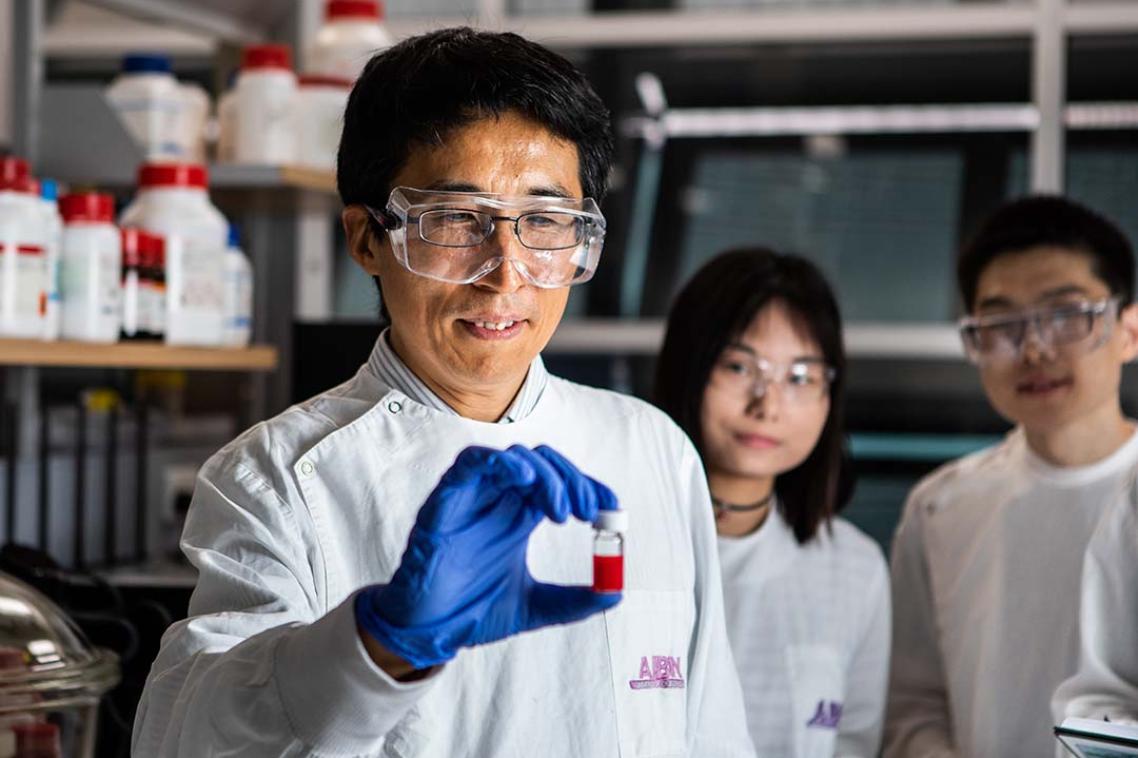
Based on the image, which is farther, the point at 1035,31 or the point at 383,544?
the point at 1035,31

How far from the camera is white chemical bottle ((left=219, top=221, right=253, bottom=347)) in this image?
8.07 feet

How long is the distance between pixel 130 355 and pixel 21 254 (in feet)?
0.94

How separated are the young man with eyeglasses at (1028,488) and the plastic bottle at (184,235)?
4.19 feet

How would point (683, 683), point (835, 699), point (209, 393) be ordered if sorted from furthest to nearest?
point (209, 393)
point (835, 699)
point (683, 683)

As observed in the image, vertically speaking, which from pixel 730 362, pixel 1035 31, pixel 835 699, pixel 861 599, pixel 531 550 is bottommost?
pixel 835 699

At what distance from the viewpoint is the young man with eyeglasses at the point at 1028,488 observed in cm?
215

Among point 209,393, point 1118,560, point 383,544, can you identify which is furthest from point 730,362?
point 209,393

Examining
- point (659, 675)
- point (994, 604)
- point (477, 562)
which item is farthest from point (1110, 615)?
point (477, 562)

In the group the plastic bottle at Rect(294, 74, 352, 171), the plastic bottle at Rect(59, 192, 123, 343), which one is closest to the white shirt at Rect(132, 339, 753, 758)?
the plastic bottle at Rect(59, 192, 123, 343)

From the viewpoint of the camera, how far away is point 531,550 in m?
1.38

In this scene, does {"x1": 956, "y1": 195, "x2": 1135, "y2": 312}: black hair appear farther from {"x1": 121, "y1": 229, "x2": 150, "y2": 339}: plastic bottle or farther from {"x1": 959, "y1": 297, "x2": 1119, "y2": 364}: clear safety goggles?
{"x1": 121, "y1": 229, "x2": 150, "y2": 339}: plastic bottle

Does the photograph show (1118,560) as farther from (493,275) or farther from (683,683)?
(493,275)

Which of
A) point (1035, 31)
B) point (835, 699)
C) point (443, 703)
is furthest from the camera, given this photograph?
point (1035, 31)

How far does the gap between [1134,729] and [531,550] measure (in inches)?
28.3
